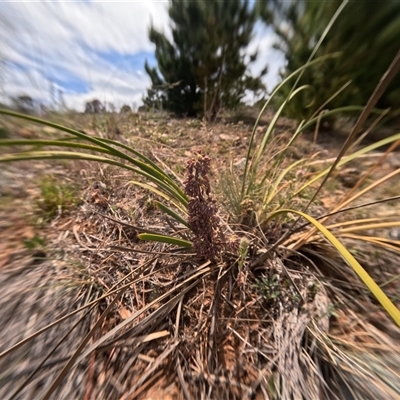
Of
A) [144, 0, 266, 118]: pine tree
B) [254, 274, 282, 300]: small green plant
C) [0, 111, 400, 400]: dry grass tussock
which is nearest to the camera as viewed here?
[0, 111, 400, 400]: dry grass tussock

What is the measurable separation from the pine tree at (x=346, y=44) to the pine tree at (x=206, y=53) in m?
0.70

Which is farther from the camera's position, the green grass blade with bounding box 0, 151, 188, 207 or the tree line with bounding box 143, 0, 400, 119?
the tree line with bounding box 143, 0, 400, 119

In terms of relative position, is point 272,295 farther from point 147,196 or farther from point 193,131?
point 193,131

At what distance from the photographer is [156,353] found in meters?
0.64

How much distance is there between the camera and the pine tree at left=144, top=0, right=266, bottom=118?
3.28m

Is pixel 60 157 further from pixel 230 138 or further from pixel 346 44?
pixel 346 44

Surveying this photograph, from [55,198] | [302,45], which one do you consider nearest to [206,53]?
[302,45]

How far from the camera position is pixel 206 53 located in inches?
142

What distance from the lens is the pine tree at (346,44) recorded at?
5.07ft

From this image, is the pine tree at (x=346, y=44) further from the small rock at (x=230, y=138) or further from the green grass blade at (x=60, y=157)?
the green grass blade at (x=60, y=157)

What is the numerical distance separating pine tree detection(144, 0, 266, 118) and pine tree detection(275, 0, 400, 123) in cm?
70

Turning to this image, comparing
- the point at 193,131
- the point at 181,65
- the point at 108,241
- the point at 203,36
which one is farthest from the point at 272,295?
the point at 181,65

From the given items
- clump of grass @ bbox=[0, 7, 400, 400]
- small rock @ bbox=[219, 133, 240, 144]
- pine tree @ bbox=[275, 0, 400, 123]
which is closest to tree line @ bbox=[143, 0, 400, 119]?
pine tree @ bbox=[275, 0, 400, 123]

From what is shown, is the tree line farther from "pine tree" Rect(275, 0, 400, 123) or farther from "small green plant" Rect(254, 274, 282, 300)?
"small green plant" Rect(254, 274, 282, 300)
